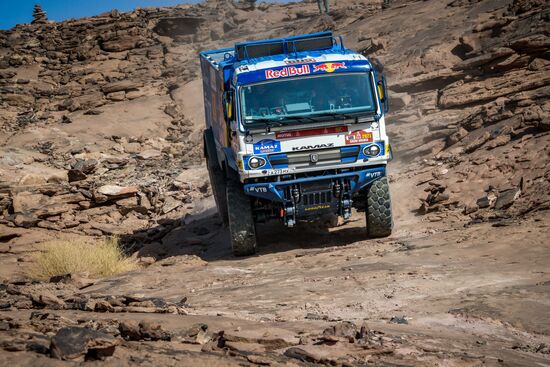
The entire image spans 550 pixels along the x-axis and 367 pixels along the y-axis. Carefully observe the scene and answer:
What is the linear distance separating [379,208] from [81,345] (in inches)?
284

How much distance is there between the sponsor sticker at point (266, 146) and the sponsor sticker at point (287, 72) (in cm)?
98

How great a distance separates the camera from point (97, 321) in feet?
20.3

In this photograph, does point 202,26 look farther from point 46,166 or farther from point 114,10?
point 46,166

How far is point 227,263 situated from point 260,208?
1046 millimetres

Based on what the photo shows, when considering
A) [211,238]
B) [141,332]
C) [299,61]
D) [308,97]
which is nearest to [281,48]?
[299,61]

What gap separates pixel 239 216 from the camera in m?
11.3

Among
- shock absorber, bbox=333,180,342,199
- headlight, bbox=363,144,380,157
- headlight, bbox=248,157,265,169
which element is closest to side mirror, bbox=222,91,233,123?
headlight, bbox=248,157,265,169

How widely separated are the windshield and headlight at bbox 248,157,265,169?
23.7 inches

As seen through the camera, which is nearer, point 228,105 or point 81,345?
point 81,345

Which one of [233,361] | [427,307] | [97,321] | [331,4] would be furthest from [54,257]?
[331,4]

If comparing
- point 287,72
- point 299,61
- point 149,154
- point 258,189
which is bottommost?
point 258,189

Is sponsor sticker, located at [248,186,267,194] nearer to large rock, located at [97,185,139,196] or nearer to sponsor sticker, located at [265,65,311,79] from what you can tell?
sponsor sticker, located at [265,65,311,79]

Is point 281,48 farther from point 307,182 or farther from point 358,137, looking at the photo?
point 307,182

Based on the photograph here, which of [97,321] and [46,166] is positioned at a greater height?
[46,166]
